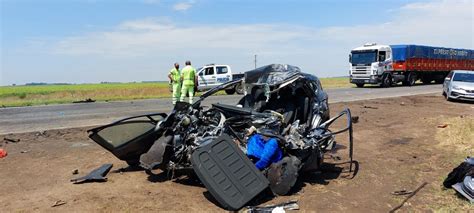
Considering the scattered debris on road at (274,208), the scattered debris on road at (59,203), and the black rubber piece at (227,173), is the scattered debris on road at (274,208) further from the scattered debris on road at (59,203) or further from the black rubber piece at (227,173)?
the scattered debris on road at (59,203)

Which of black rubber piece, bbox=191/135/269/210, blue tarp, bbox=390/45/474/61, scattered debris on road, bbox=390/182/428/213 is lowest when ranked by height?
scattered debris on road, bbox=390/182/428/213

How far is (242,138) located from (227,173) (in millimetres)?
1035

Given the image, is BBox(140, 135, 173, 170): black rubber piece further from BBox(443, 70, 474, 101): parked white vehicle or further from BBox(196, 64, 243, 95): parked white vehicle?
BBox(196, 64, 243, 95): parked white vehicle

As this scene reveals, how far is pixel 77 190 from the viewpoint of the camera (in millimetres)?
5465

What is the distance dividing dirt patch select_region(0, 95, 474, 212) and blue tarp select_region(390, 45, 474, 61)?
72.7 ft

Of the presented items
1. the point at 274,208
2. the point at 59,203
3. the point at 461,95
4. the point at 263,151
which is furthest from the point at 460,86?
the point at 59,203

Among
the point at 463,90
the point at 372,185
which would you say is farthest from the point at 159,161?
the point at 463,90

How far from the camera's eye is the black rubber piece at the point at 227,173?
4887 mm

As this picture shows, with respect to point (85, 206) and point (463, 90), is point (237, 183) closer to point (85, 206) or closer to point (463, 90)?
point (85, 206)

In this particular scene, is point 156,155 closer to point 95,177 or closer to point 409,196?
point 95,177

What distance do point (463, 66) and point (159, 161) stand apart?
138 feet

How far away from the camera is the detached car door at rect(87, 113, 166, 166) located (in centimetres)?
632

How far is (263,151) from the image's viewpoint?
18.3 ft

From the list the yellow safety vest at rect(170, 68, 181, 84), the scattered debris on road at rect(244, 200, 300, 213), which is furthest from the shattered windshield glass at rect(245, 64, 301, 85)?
the yellow safety vest at rect(170, 68, 181, 84)
